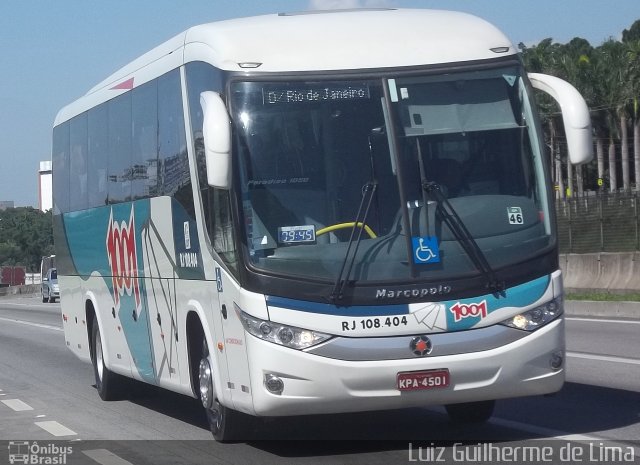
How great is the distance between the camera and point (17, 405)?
13.9 metres

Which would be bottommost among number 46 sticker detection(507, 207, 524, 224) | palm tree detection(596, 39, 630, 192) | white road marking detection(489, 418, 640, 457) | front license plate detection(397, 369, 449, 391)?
white road marking detection(489, 418, 640, 457)

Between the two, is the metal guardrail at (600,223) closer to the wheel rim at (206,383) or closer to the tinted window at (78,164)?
the tinted window at (78,164)

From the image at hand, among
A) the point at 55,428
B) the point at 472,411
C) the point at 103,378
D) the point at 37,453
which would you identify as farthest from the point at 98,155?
the point at 472,411

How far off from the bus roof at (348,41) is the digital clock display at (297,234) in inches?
47.6

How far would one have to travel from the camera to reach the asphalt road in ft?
29.6

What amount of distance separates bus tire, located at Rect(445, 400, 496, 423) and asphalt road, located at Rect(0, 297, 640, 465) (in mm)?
112

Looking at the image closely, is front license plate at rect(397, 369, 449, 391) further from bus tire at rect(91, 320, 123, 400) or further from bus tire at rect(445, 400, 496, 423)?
bus tire at rect(91, 320, 123, 400)

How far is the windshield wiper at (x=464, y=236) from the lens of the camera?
28.2 feet

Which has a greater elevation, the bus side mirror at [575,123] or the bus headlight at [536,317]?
the bus side mirror at [575,123]

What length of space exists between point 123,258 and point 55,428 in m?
1.99

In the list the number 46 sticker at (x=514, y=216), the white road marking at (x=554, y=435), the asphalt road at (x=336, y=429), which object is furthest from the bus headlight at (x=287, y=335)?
the white road marking at (x=554, y=435)

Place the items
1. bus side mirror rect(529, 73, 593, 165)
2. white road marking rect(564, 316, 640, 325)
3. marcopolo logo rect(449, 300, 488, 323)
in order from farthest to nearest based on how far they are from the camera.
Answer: white road marking rect(564, 316, 640, 325)
bus side mirror rect(529, 73, 593, 165)
marcopolo logo rect(449, 300, 488, 323)

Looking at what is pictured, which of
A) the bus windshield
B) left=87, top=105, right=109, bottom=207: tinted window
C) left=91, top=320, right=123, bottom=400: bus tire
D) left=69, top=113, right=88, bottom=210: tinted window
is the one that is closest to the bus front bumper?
the bus windshield

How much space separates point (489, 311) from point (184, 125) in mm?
3333
